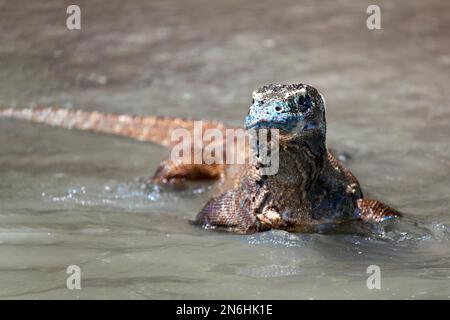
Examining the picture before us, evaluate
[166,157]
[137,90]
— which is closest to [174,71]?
[137,90]

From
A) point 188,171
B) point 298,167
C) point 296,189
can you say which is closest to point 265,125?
point 298,167

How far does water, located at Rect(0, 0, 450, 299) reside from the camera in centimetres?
457

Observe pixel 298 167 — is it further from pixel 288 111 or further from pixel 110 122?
pixel 110 122

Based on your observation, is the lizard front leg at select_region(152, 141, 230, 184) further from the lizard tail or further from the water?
the lizard tail

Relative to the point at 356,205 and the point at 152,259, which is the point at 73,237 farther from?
the point at 356,205

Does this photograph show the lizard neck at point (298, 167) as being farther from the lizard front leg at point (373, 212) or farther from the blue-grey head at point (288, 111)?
the lizard front leg at point (373, 212)

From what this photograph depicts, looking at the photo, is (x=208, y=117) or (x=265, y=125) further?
(x=208, y=117)

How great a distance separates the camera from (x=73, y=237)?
5336 millimetres

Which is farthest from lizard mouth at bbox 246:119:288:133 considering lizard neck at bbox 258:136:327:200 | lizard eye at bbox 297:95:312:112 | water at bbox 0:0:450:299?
water at bbox 0:0:450:299

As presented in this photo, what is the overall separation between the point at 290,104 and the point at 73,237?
64.3 inches

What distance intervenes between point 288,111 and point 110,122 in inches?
179

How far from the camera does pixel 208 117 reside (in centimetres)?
A: 956

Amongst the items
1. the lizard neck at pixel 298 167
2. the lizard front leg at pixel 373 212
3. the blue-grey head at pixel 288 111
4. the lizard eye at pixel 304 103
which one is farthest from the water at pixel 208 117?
the lizard eye at pixel 304 103

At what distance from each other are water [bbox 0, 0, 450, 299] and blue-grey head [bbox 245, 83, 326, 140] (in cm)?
73
